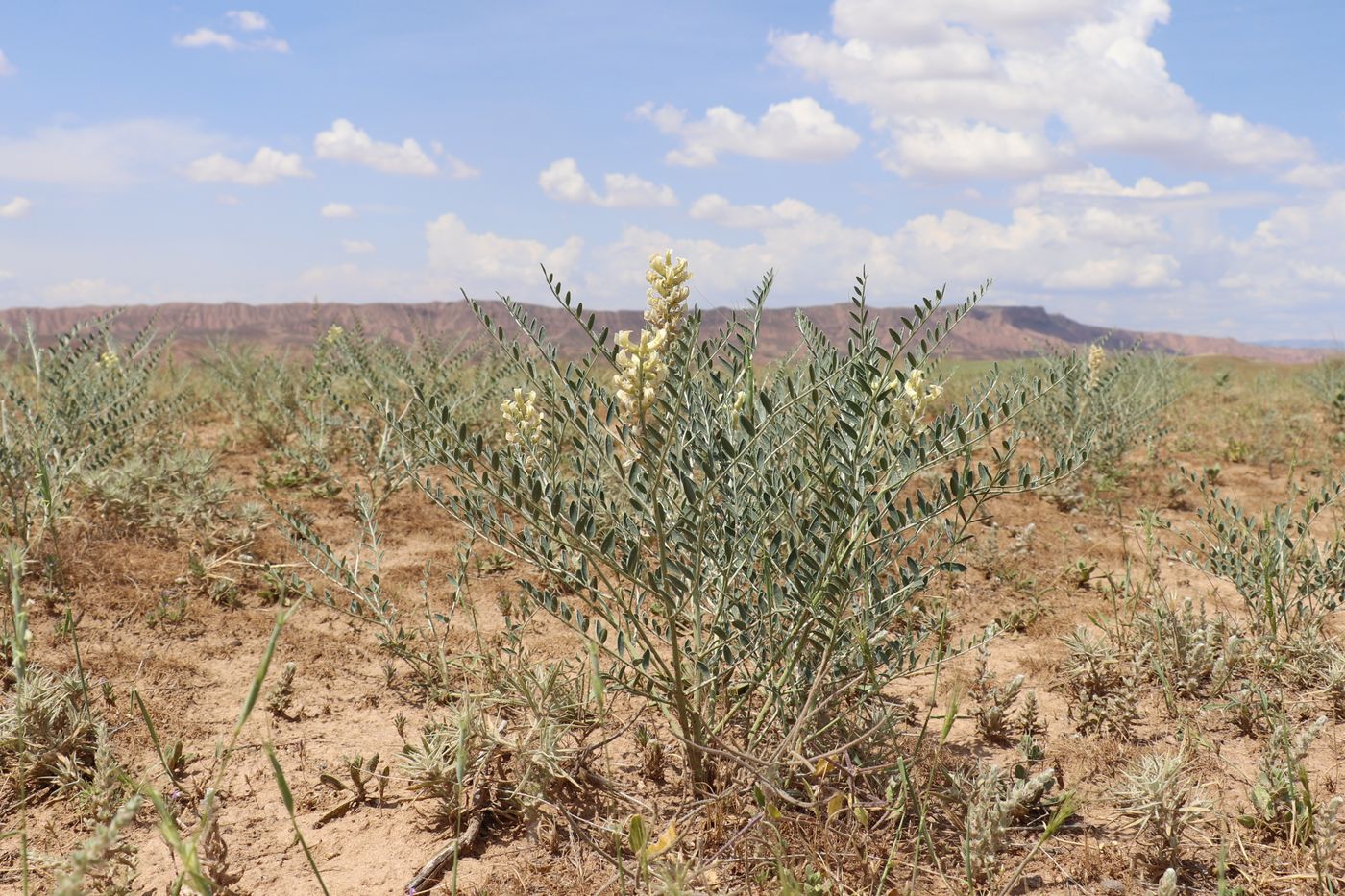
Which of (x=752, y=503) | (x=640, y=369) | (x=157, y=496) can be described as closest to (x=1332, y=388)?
(x=752, y=503)

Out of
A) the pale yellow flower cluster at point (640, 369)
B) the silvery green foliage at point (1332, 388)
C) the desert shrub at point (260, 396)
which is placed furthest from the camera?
the silvery green foliage at point (1332, 388)

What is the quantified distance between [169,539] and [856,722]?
3282mm

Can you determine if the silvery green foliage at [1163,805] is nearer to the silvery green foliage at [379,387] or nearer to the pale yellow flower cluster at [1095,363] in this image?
the silvery green foliage at [379,387]

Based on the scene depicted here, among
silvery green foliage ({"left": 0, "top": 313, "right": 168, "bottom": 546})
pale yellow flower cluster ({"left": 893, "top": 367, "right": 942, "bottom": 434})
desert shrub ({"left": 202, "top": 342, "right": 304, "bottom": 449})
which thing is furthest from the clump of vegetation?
desert shrub ({"left": 202, "top": 342, "right": 304, "bottom": 449})

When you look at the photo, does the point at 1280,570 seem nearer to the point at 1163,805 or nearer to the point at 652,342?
the point at 1163,805

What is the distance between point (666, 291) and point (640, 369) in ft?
1.09

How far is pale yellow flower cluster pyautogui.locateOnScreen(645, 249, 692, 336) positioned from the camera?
1854mm

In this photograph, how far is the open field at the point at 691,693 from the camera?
71.5 inches

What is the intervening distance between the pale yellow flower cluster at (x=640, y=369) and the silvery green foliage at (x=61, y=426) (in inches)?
102

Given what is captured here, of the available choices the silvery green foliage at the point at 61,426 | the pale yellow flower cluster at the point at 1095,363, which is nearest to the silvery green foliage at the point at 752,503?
the silvery green foliage at the point at 61,426

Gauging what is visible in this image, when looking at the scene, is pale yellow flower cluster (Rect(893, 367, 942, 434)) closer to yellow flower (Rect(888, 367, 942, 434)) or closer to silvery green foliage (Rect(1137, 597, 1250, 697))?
yellow flower (Rect(888, 367, 942, 434))

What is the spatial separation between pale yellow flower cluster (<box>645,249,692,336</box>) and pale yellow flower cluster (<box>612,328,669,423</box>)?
0.23 feet

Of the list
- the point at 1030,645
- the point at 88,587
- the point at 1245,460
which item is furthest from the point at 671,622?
the point at 1245,460

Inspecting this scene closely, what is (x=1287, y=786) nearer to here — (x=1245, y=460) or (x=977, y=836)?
(x=977, y=836)
